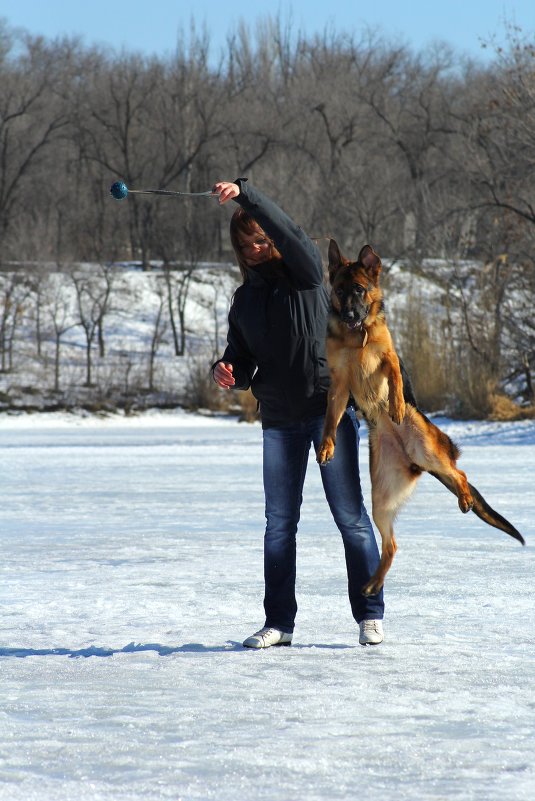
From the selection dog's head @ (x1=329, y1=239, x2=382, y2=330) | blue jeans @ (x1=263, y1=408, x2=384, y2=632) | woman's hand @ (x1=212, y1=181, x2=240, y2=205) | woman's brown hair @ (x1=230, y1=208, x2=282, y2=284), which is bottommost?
blue jeans @ (x1=263, y1=408, x2=384, y2=632)

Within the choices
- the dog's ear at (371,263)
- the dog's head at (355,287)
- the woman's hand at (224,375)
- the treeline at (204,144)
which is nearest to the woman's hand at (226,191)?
the dog's head at (355,287)

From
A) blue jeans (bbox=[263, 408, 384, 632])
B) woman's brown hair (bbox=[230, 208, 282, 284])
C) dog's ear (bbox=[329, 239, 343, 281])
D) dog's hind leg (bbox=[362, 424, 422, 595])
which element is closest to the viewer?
dog's ear (bbox=[329, 239, 343, 281])

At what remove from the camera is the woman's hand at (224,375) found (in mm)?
4543

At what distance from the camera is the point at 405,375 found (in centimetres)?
416

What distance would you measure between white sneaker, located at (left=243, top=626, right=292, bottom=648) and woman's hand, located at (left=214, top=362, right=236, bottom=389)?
995 mm

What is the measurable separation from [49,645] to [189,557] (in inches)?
106

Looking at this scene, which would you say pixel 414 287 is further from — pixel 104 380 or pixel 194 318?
pixel 194 318

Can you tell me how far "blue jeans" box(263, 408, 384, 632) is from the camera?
4613 mm

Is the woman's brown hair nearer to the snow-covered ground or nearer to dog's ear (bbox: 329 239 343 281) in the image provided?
dog's ear (bbox: 329 239 343 281)

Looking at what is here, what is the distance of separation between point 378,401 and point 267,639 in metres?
1.26

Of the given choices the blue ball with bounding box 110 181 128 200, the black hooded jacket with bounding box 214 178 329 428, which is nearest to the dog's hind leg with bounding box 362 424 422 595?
the black hooded jacket with bounding box 214 178 329 428

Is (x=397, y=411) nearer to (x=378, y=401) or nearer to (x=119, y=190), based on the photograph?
(x=378, y=401)

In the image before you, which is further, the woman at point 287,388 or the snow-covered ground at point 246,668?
the woman at point 287,388

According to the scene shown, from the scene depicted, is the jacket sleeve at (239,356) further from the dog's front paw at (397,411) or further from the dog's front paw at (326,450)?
the dog's front paw at (397,411)
